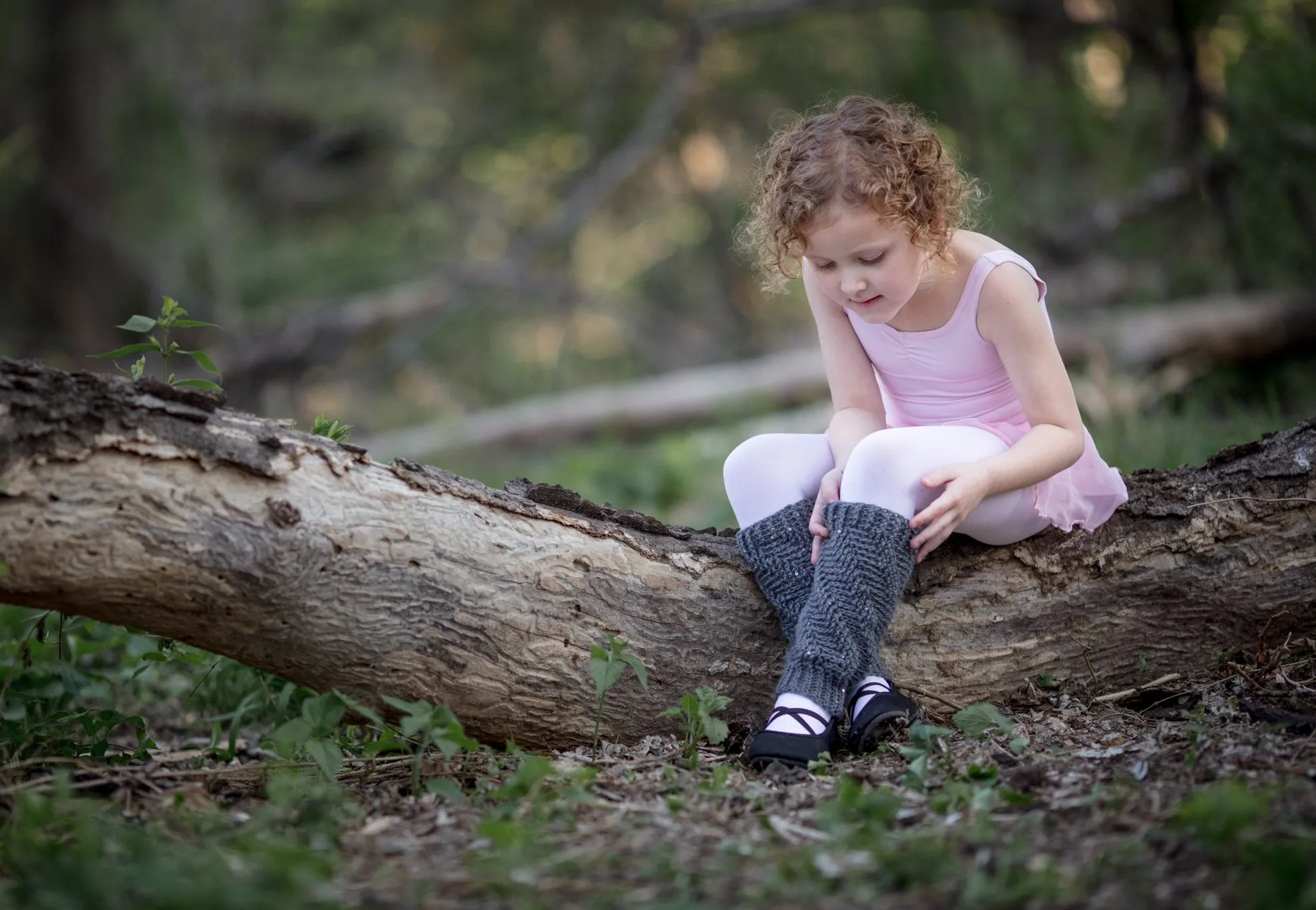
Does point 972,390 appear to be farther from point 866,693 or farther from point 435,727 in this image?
point 435,727

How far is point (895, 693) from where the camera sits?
2.19 metres

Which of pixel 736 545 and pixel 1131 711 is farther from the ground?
pixel 736 545

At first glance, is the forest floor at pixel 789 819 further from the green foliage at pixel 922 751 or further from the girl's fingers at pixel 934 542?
the girl's fingers at pixel 934 542

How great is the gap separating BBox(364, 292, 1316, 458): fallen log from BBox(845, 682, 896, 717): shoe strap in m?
4.44

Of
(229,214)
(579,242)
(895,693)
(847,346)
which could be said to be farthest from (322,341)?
(895,693)

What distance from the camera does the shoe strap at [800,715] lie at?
2.09 metres

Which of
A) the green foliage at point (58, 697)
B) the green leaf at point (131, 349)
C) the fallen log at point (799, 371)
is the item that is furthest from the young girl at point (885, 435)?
the fallen log at point (799, 371)

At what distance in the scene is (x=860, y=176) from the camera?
2.18 m

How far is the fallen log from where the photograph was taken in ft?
20.4

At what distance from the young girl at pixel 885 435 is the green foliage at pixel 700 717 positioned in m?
0.08

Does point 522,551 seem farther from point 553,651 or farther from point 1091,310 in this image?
point 1091,310

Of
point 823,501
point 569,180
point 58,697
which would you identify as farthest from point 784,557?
point 569,180

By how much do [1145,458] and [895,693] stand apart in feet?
7.46

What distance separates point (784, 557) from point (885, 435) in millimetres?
332
